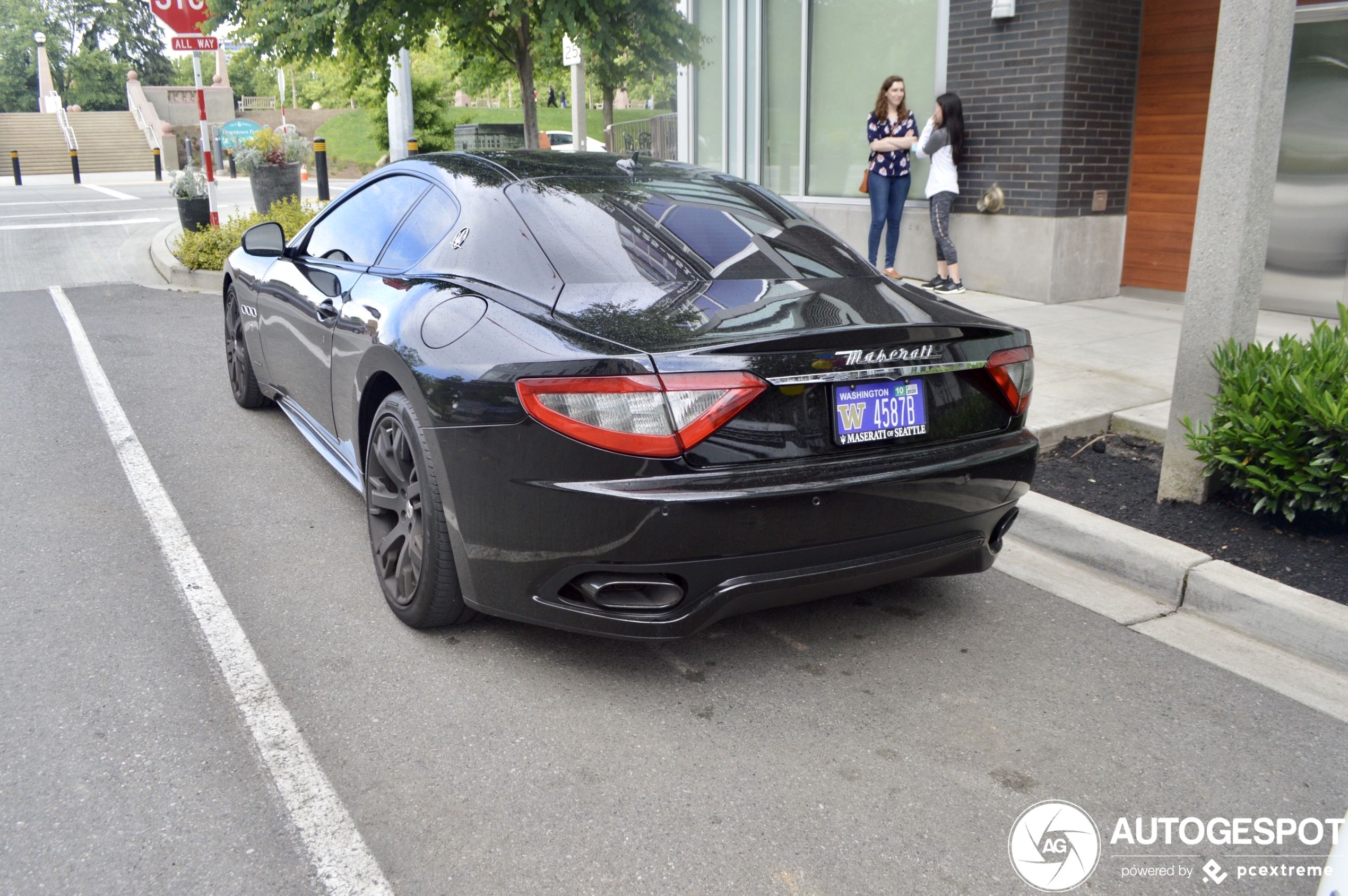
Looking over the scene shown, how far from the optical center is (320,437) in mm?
4715

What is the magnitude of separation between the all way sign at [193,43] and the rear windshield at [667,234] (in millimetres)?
10738

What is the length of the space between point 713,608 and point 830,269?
135 cm

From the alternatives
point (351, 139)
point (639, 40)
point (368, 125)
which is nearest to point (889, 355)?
point (639, 40)

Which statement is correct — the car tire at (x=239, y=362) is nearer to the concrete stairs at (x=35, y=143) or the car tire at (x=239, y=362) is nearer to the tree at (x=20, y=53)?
the concrete stairs at (x=35, y=143)

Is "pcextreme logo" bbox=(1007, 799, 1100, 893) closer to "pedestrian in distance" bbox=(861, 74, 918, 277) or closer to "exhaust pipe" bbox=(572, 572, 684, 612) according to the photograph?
"exhaust pipe" bbox=(572, 572, 684, 612)

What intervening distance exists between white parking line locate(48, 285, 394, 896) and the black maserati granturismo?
0.54 meters

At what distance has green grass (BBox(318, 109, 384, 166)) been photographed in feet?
136

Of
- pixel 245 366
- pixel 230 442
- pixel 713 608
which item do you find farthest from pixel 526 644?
pixel 245 366

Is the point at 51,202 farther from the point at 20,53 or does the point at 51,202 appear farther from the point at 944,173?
the point at 20,53

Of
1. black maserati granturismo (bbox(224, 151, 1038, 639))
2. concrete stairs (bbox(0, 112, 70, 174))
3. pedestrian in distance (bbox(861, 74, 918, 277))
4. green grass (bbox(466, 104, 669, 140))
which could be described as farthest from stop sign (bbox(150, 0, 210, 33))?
concrete stairs (bbox(0, 112, 70, 174))

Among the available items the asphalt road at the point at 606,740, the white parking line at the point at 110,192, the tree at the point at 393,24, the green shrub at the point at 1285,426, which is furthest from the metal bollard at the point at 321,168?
the green shrub at the point at 1285,426

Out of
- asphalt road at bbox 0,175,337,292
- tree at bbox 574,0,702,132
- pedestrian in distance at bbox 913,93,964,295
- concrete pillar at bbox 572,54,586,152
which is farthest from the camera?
concrete pillar at bbox 572,54,586,152

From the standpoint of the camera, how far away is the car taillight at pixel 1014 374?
3379mm

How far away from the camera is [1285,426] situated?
412cm
